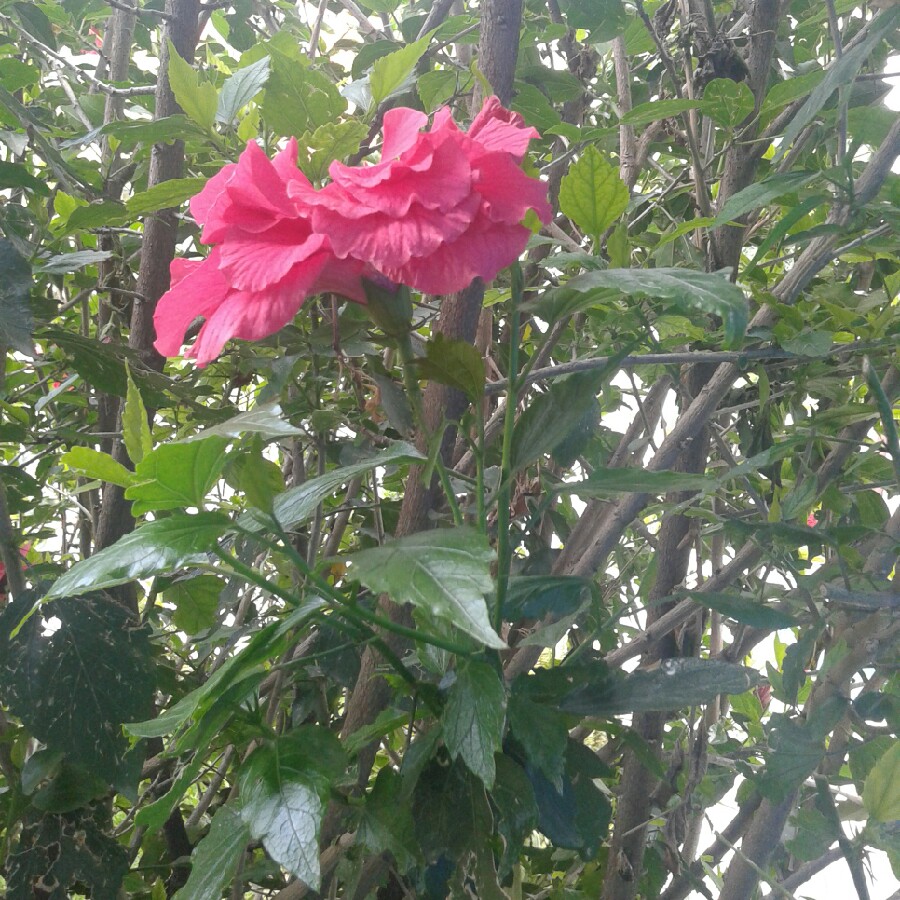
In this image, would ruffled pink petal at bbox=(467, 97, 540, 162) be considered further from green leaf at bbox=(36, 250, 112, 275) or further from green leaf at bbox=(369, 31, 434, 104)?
green leaf at bbox=(36, 250, 112, 275)

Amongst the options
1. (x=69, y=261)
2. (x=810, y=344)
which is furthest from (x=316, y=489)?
(x=69, y=261)

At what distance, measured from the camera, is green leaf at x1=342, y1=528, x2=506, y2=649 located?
10.8 inches

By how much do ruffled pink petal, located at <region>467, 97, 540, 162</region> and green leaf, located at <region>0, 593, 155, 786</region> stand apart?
0.44 metres

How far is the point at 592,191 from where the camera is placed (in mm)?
405

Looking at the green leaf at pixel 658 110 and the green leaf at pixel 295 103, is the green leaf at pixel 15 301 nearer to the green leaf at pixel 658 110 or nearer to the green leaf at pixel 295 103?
the green leaf at pixel 295 103

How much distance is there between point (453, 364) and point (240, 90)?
250 millimetres

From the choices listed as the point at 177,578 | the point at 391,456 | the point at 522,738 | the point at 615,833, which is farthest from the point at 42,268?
the point at 615,833

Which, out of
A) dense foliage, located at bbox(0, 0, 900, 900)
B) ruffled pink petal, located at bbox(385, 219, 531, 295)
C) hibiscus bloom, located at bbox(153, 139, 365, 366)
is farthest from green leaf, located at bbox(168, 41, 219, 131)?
ruffled pink petal, located at bbox(385, 219, 531, 295)

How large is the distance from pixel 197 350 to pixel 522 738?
225mm

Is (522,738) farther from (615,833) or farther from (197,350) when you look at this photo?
(615,833)

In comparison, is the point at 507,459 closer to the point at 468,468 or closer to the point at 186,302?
the point at 186,302

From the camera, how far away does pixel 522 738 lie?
0.37 m

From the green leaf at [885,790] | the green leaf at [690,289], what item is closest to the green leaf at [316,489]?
the green leaf at [690,289]

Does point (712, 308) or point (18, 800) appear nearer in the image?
point (712, 308)
